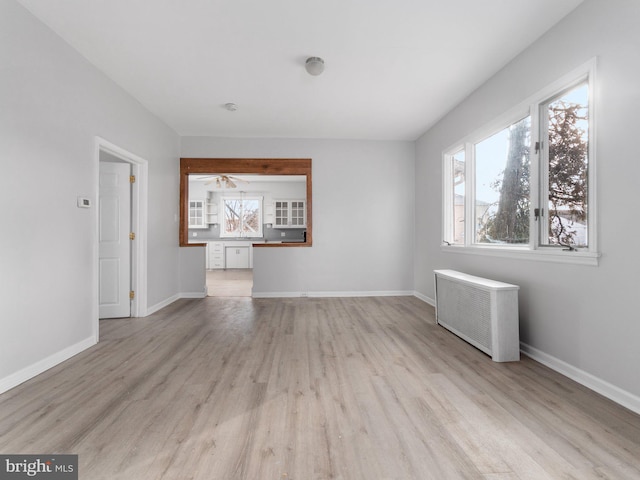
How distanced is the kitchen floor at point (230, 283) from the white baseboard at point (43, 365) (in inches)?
103

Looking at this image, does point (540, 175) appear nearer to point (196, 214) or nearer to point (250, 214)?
point (250, 214)

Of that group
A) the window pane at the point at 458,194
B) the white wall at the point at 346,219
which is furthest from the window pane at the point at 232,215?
the window pane at the point at 458,194

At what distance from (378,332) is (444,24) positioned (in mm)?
2901

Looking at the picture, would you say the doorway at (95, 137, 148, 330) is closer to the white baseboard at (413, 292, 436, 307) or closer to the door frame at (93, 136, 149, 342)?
the door frame at (93, 136, 149, 342)

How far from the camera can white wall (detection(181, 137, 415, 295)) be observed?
5.18m

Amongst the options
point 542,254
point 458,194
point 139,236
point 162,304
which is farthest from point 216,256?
point 542,254

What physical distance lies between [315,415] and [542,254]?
2194mm

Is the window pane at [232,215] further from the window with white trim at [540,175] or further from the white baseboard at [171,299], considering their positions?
the window with white trim at [540,175]

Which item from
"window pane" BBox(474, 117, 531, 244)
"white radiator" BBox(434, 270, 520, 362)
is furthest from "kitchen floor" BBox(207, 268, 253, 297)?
"window pane" BBox(474, 117, 531, 244)

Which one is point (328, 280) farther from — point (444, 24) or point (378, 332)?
point (444, 24)

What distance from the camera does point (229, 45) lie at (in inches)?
104

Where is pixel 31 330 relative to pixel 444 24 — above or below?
below

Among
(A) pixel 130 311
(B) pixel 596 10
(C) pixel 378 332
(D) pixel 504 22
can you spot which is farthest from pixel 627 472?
(A) pixel 130 311

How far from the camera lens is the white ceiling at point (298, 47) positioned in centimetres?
222
